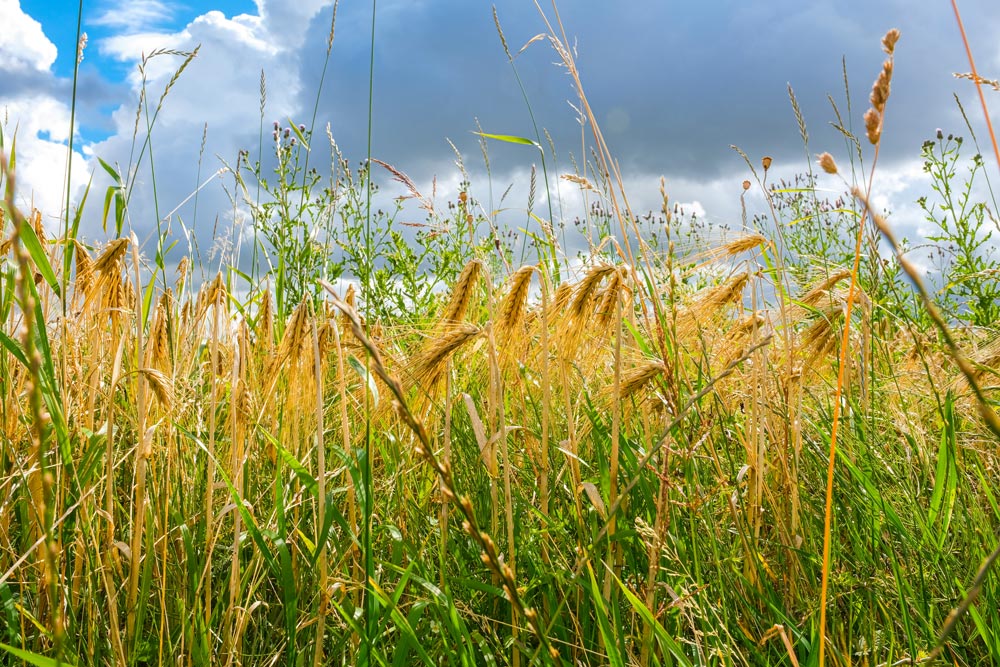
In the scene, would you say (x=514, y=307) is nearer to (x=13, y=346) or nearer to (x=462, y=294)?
(x=462, y=294)

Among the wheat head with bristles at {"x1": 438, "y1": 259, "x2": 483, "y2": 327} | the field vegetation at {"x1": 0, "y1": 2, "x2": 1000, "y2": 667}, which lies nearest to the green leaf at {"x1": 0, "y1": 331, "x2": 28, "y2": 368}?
the field vegetation at {"x1": 0, "y1": 2, "x2": 1000, "y2": 667}

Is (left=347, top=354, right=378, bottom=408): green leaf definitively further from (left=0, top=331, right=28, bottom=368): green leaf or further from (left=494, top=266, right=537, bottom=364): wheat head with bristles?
(left=0, top=331, right=28, bottom=368): green leaf

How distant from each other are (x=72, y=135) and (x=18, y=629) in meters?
1.11

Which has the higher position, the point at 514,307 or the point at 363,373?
the point at 514,307

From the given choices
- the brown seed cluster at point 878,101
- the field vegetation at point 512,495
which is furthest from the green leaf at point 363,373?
the brown seed cluster at point 878,101

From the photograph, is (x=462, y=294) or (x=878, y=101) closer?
(x=878, y=101)

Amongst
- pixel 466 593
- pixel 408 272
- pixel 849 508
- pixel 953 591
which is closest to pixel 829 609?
pixel 953 591

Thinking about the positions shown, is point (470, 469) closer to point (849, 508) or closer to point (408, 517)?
point (408, 517)

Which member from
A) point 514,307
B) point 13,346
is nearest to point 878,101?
point 514,307

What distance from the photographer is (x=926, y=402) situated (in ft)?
7.18

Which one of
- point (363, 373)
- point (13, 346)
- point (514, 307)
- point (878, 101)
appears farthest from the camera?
point (514, 307)

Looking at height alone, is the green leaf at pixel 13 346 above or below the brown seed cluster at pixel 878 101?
below

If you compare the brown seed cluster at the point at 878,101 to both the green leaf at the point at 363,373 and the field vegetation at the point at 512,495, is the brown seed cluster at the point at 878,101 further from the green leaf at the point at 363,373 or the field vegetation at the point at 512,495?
the green leaf at the point at 363,373

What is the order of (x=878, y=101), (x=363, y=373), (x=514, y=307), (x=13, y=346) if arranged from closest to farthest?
(x=878, y=101)
(x=13, y=346)
(x=363, y=373)
(x=514, y=307)
